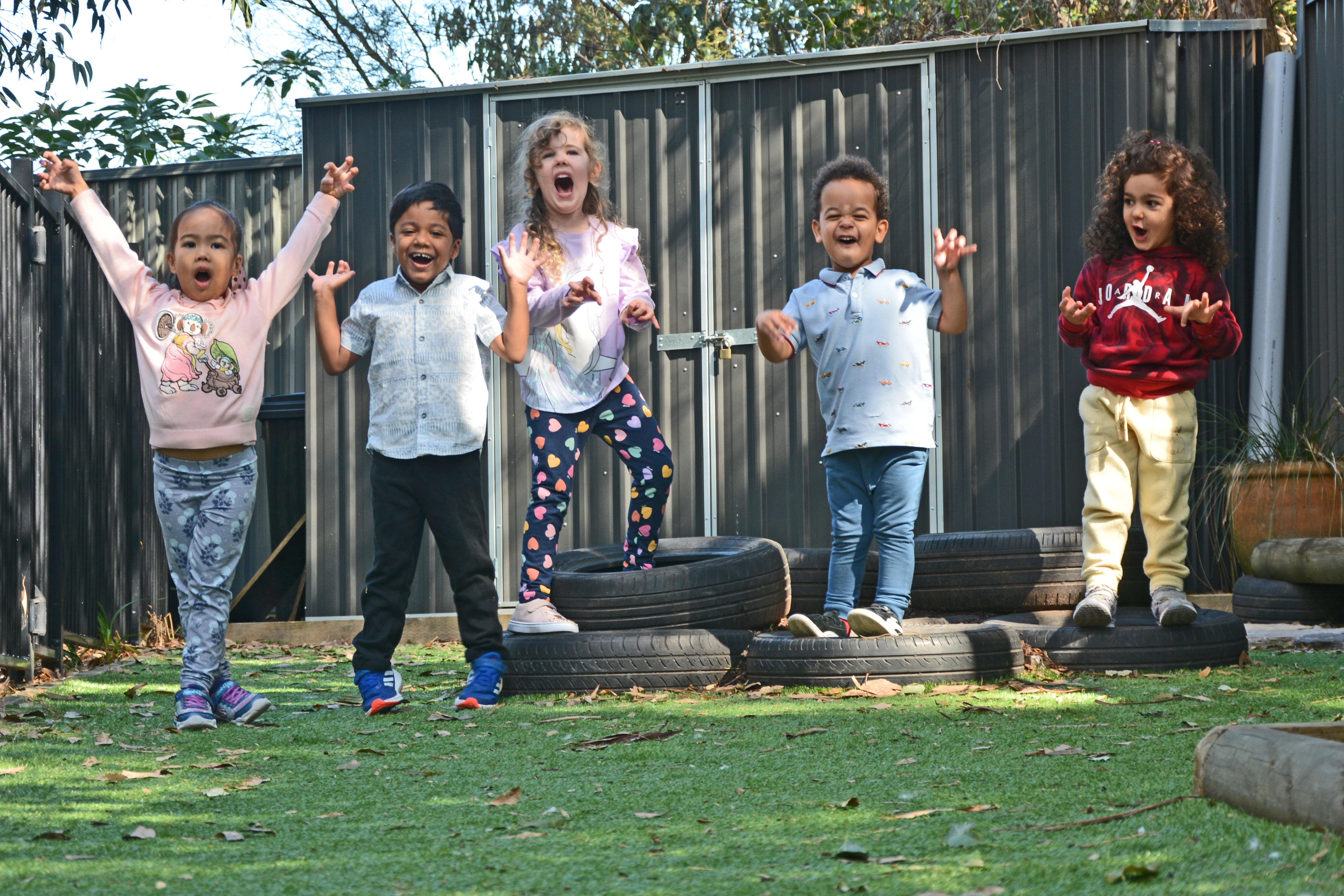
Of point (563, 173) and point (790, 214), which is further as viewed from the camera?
point (790, 214)

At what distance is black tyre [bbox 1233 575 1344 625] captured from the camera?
A: 15.9 ft

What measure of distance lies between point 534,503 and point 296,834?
2148 millimetres

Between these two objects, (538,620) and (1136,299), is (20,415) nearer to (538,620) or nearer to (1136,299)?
(538,620)

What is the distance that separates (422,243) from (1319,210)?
14.9 feet

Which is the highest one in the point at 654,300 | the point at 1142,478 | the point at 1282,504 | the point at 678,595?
the point at 654,300

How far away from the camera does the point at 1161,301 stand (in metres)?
4.16

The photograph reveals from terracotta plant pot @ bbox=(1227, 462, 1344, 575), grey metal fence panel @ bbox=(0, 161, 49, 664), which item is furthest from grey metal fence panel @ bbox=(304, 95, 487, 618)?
terracotta plant pot @ bbox=(1227, 462, 1344, 575)

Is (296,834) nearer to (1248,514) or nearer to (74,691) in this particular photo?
(74,691)

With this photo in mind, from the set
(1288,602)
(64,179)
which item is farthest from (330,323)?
(1288,602)

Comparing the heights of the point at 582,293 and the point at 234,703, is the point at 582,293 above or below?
above

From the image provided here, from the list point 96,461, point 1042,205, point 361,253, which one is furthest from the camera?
point 361,253

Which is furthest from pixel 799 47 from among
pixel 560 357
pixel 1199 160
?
pixel 560 357

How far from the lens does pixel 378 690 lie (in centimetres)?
381

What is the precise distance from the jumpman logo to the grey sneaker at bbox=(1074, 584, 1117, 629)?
0.96 m
